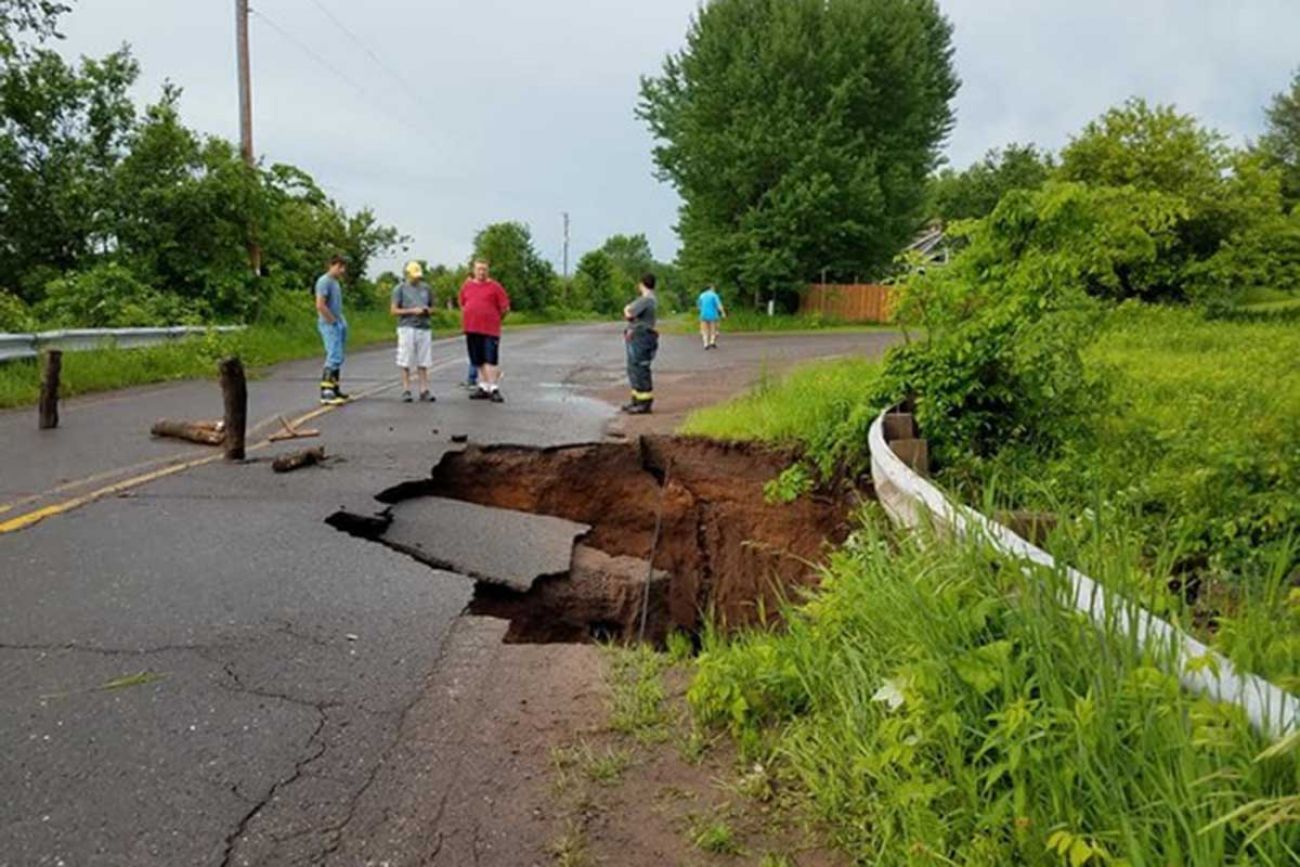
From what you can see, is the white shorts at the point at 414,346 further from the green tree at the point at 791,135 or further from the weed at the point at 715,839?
the green tree at the point at 791,135

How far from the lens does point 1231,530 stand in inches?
152

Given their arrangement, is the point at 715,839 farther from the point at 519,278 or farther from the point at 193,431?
the point at 519,278

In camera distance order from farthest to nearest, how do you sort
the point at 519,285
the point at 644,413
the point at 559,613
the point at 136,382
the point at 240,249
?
the point at 519,285 < the point at 240,249 < the point at 136,382 < the point at 644,413 < the point at 559,613

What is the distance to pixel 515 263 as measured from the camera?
4831cm

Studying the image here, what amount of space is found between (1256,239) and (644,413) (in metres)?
23.0

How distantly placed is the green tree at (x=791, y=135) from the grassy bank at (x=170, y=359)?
52.5 feet

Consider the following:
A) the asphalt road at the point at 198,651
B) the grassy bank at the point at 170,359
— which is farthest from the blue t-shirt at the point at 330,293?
the asphalt road at the point at 198,651

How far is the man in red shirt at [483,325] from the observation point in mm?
12211

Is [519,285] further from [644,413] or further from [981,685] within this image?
[981,685]

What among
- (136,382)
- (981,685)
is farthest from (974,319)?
(136,382)

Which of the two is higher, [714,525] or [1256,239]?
[1256,239]

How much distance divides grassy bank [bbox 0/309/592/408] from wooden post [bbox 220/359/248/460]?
4.84 meters

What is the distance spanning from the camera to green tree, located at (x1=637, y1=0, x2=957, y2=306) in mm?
32812

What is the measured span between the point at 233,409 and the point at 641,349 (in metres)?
4.84
